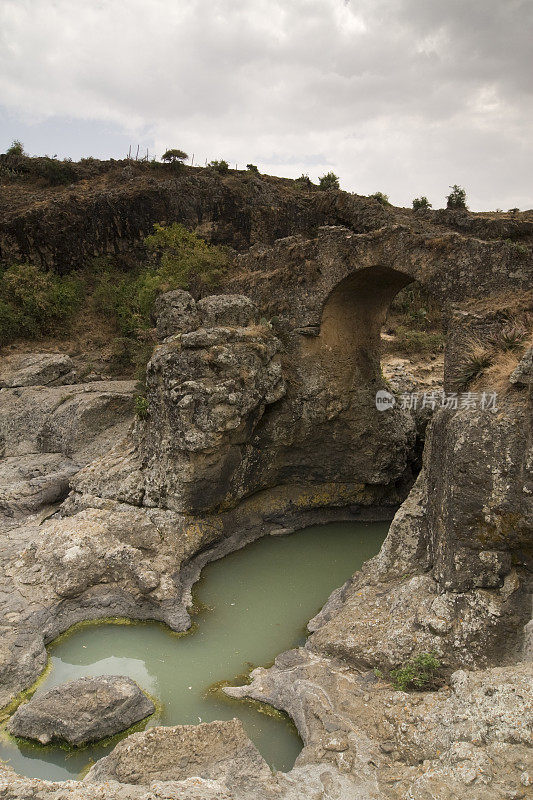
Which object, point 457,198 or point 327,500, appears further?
point 457,198

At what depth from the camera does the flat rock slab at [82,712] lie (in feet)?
21.0

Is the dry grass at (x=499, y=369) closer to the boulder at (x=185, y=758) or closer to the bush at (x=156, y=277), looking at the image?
the boulder at (x=185, y=758)

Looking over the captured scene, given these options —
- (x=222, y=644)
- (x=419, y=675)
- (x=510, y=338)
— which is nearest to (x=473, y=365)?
(x=510, y=338)

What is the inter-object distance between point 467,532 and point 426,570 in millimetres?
1250

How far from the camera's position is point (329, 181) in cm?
2753

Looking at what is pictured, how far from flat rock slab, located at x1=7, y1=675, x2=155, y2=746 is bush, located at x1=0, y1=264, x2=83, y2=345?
13371 millimetres

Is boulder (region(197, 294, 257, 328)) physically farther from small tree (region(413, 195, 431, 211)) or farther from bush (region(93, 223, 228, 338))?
small tree (region(413, 195, 431, 211))

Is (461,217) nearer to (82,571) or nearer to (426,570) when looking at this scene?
(426,570)

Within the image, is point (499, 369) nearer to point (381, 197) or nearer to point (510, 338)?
point (510, 338)

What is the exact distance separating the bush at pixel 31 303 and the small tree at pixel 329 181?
1520cm

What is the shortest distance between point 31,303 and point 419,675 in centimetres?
1646

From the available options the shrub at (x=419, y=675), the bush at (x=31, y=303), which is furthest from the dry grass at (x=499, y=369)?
the bush at (x=31, y=303)

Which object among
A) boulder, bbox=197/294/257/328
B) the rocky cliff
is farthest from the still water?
boulder, bbox=197/294/257/328

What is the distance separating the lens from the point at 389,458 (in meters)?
13.0
